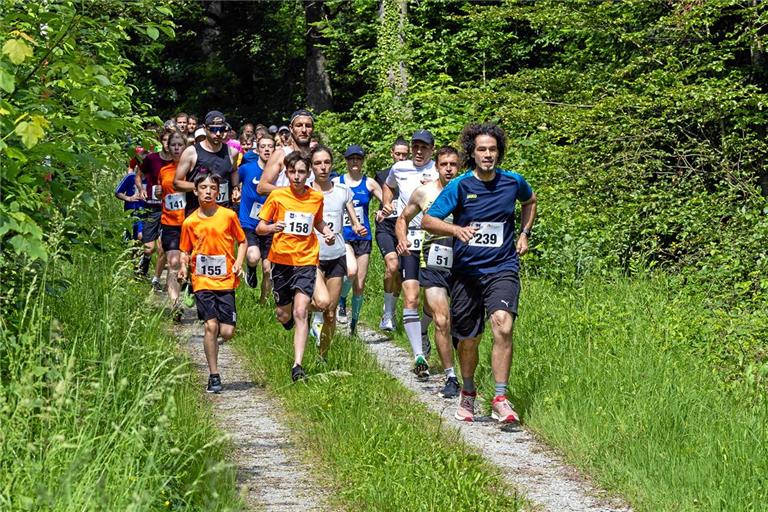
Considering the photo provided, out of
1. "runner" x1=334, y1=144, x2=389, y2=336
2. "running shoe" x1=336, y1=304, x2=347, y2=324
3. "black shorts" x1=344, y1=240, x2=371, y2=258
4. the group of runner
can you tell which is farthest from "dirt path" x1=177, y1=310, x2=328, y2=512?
"running shoe" x1=336, y1=304, x2=347, y2=324

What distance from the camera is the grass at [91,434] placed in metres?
4.55

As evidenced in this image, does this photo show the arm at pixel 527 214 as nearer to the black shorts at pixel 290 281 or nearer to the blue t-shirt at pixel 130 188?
the black shorts at pixel 290 281

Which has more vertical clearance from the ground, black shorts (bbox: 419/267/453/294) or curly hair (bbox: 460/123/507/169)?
curly hair (bbox: 460/123/507/169)

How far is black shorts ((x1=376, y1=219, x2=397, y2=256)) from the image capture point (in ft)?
41.8

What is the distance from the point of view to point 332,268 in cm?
1105

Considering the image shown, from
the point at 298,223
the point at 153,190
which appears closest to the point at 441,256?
the point at 298,223

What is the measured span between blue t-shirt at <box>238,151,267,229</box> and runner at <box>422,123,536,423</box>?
4.53m

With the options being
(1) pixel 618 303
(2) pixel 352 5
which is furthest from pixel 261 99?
(1) pixel 618 303

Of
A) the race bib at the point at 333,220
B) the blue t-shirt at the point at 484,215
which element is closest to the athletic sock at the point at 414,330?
the race bib at the point at 333,220

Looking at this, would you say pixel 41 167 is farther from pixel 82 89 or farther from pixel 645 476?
pixel 645 476

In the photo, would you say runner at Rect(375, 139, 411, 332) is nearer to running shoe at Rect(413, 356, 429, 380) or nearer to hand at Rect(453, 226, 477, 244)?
running shoe at Rect(413, 356, 429, 380)

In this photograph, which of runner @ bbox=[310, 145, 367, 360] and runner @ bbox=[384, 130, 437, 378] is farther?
runner @ bbox=[384, 130, 437, 378]

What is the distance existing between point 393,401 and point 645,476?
8.01ft

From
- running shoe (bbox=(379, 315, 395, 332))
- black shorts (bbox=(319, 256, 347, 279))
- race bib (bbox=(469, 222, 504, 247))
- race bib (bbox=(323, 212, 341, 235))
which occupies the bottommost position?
running shoe (bbox=(379, 315, 395, 332))
